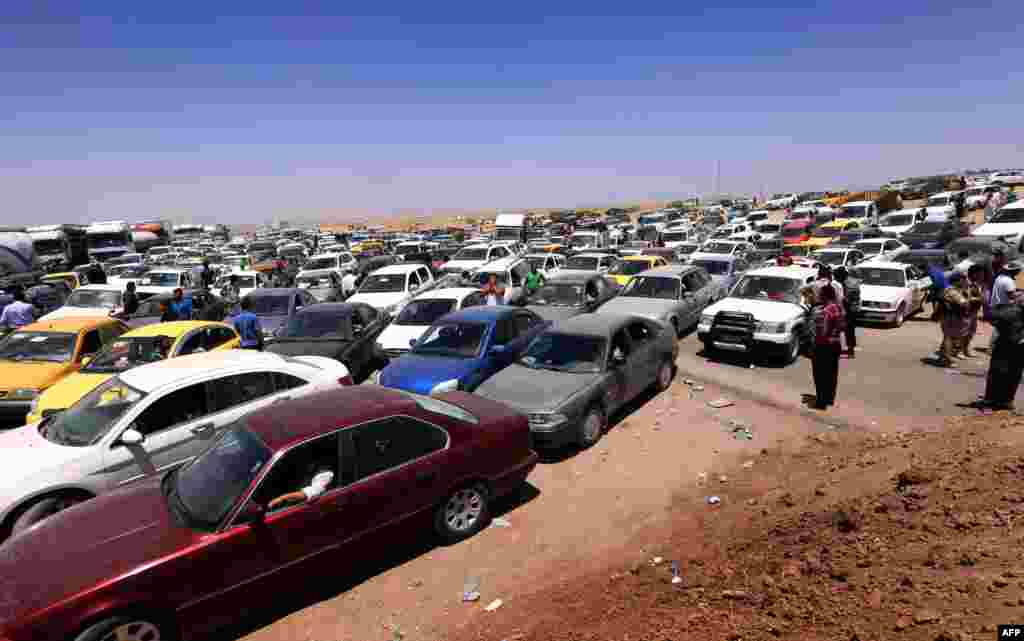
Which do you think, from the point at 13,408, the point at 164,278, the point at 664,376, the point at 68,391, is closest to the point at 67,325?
the point at 13,408

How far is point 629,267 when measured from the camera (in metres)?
17.0

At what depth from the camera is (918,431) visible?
6.74 m

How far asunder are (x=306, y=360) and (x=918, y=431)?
26.4 ft

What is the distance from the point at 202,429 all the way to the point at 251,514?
2.39m

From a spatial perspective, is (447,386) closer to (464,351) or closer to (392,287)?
(464,351)

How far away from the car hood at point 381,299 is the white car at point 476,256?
6.08m

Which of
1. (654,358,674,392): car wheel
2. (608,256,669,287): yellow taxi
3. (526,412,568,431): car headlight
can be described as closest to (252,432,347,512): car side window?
(526,412,568,431): car headlight

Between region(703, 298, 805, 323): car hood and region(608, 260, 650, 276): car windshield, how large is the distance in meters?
Answer: 5.33

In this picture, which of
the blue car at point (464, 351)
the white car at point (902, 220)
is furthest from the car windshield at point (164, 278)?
the white car at point (902, 220)

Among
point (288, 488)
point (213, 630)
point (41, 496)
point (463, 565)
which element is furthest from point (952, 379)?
point (41, 496)

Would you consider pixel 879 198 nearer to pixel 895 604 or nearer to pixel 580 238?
pixel 580 238

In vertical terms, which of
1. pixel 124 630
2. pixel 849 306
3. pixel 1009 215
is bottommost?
pixel 124 630

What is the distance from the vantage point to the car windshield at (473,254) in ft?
72.0

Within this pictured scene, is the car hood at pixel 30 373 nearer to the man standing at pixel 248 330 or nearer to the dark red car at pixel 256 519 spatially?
the man standing at pixel 248 330
